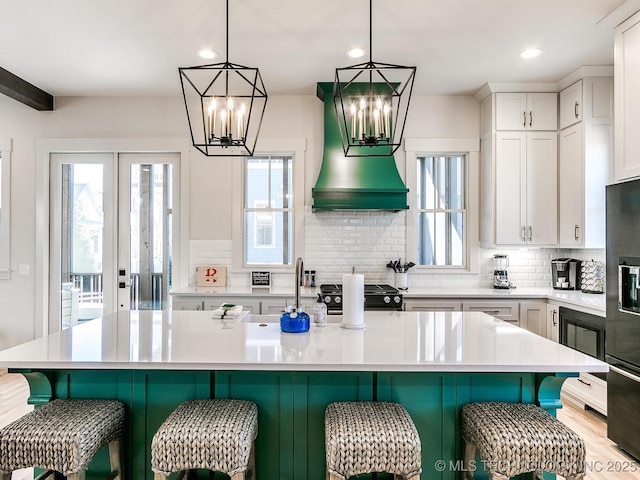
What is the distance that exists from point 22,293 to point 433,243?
438 cm

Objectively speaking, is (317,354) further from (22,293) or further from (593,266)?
(22,293)

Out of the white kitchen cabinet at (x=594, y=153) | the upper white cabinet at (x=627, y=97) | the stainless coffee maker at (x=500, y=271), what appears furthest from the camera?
the stainless coffee maker at (x=500, y=271)

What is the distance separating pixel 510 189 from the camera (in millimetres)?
4281

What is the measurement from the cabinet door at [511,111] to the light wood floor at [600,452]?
8.57 feet

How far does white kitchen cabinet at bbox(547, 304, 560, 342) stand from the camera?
3736mm

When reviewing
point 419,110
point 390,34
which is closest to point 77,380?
point 390,34

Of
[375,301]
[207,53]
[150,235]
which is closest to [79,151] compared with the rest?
[150,235]

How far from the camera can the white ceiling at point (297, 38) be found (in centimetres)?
288

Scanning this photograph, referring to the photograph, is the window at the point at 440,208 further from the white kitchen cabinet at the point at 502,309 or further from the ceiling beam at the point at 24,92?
the ceiling beam at the point at 24,92

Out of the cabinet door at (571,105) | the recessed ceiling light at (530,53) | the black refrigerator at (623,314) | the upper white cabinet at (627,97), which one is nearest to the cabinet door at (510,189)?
the cabinet door at (571,105)

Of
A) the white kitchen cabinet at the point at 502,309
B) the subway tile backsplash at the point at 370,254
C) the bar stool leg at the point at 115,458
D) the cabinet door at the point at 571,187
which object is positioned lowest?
the bar stool leg at the point at 115,458

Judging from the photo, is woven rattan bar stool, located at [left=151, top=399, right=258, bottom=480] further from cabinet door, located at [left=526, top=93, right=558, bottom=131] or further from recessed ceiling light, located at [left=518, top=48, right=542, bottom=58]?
cabinet door, located at [left=526, top=93, right=558, bottom=131]

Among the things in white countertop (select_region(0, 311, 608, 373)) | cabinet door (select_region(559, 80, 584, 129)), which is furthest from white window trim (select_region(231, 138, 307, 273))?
cabinet door (select_region(559, 80, 584, 129))

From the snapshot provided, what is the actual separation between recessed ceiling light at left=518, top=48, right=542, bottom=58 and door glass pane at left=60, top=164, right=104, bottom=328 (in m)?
4.22
